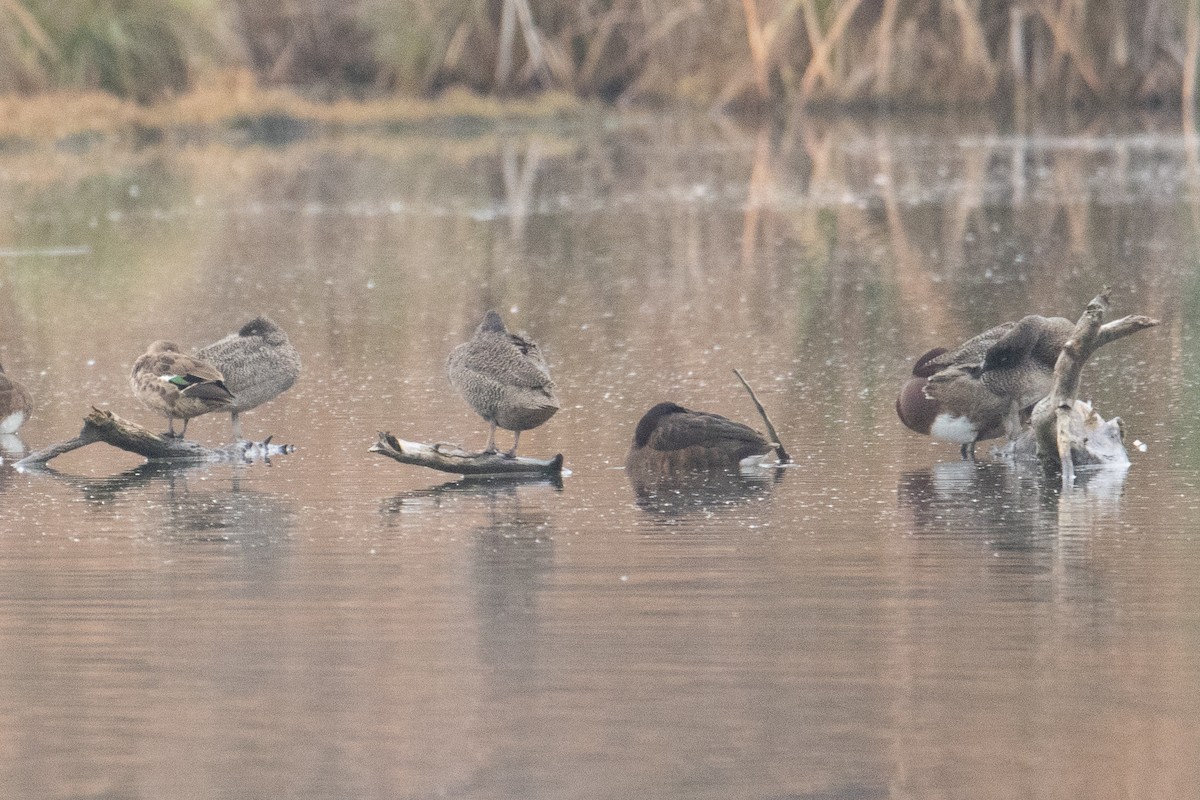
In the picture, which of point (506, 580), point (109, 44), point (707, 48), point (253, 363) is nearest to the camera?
point (506, 580)

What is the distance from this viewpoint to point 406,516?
9000 mm

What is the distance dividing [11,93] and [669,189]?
1361 centimetres

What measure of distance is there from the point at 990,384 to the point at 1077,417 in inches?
16.3

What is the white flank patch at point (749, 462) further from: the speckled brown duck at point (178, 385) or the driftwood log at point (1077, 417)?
the speckled brown duck at point (178, 385)

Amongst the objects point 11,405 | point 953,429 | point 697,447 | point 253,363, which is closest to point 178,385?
point 253,363

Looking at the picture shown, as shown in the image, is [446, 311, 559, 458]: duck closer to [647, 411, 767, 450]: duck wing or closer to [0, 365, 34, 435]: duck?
[647, 411, 767, 450]: duck wing

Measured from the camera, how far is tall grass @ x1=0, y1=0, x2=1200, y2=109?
38.0m

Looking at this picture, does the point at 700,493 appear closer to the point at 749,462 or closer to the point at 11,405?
the point at 749,462

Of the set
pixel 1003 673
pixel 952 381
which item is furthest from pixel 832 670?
pixel 952 381

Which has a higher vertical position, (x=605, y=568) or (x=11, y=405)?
(x=11, y=405)

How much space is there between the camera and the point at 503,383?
32.2ft

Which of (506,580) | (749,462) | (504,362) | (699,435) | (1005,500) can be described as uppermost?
(504,362)

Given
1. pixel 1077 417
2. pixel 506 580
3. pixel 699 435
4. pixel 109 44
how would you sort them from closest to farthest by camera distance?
pixel 506 580
pixel 1077 417
pixel 699 435
pixel 109 44

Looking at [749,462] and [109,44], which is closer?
[749,462]
